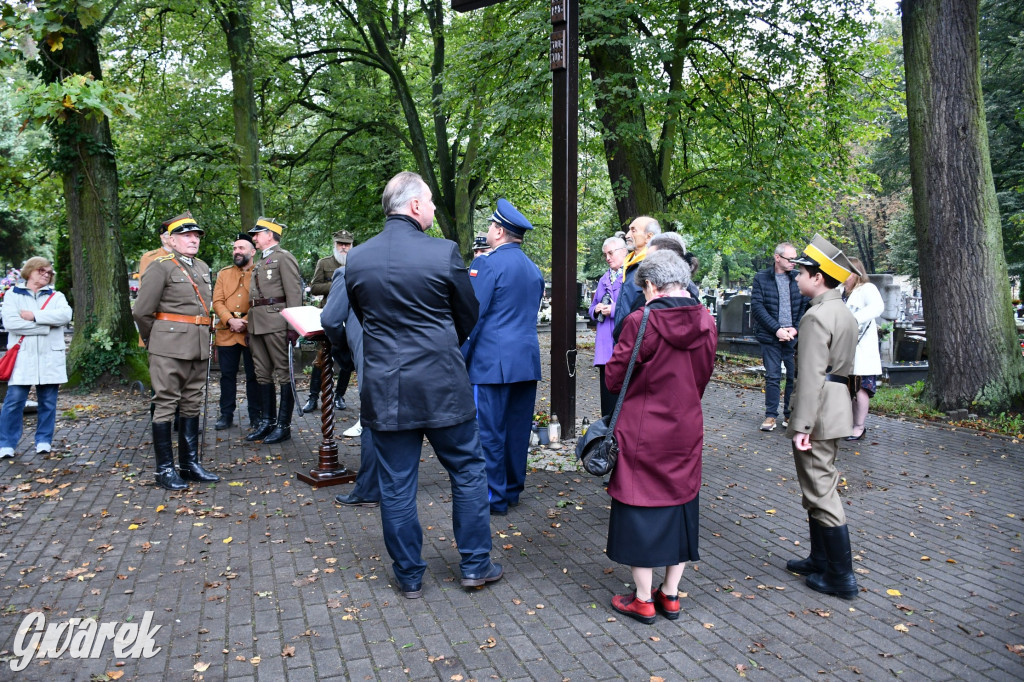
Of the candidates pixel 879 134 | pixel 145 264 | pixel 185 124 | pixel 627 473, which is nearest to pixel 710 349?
pixel 627 473

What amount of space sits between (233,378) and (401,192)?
17.6ft

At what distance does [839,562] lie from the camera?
14.1ft

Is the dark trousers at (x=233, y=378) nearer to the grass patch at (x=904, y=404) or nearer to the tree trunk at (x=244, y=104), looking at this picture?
the tree trunk at (x=244, y=104)

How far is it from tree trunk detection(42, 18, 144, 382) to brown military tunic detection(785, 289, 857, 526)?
10.3 m

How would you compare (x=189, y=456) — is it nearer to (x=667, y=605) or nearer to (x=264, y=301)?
(x=264, y=301)

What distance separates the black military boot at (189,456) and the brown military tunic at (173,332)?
88 millimetres

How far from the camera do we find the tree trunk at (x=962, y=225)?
9242mm

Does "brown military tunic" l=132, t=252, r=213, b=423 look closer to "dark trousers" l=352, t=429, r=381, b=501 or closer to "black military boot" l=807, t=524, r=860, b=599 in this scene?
"dark trousers" l=352, t=429, r=381, b=501

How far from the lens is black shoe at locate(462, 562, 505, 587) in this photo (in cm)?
436

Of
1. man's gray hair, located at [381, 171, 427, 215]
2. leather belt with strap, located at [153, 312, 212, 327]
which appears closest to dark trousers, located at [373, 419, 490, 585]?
man's gray hair, located at [381, 171, 427, 215]

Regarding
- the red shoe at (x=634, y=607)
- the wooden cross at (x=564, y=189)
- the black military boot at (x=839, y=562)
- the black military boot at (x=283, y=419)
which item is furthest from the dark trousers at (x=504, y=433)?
the black military boot at (x=283, y=419)

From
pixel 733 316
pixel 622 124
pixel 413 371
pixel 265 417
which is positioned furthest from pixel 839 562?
pixel 733 316

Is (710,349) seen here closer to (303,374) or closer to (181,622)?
(181,622)

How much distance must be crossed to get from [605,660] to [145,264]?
561 centimetres
